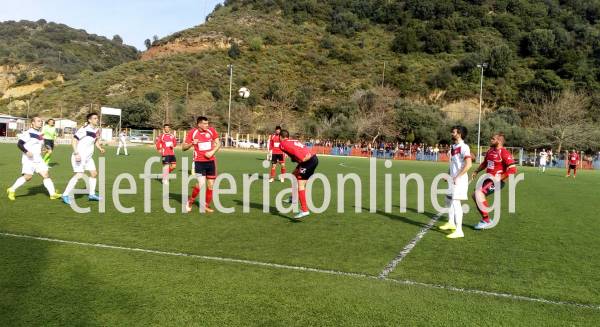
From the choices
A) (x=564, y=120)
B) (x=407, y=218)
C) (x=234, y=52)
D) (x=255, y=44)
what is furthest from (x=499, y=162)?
(x=255, y=44)

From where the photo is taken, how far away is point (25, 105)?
86250 millimetres

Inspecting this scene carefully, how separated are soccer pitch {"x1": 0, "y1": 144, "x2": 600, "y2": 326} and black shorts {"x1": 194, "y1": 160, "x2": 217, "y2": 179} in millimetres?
855

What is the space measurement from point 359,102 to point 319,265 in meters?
60.4

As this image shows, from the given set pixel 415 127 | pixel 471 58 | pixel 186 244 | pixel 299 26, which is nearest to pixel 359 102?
pixel 415 127

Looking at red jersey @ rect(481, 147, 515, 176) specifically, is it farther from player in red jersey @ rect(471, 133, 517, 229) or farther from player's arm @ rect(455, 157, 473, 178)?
player's arm @ rect(455, 157, 473, 178)

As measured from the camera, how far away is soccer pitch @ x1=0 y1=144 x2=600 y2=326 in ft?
13.6

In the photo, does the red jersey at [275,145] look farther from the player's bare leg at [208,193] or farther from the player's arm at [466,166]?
the player's arm at [466,166]

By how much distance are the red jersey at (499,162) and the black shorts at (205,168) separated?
5.24 m

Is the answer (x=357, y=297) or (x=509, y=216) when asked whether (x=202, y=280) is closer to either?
(x=357, y=297)

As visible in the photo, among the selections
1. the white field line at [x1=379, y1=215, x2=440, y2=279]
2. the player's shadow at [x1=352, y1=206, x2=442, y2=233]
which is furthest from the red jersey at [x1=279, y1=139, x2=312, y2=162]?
the white field line at [x1=379, y1=215, x2=440, y2=279]

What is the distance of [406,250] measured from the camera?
6750 millimetres

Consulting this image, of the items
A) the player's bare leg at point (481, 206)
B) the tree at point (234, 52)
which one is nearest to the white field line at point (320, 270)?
the player's bare leg at point (481, 206)

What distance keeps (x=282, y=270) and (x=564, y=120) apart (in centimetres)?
5618

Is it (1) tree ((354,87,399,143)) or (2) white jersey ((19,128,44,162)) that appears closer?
(2) white jersey ((19,128,44,162))
